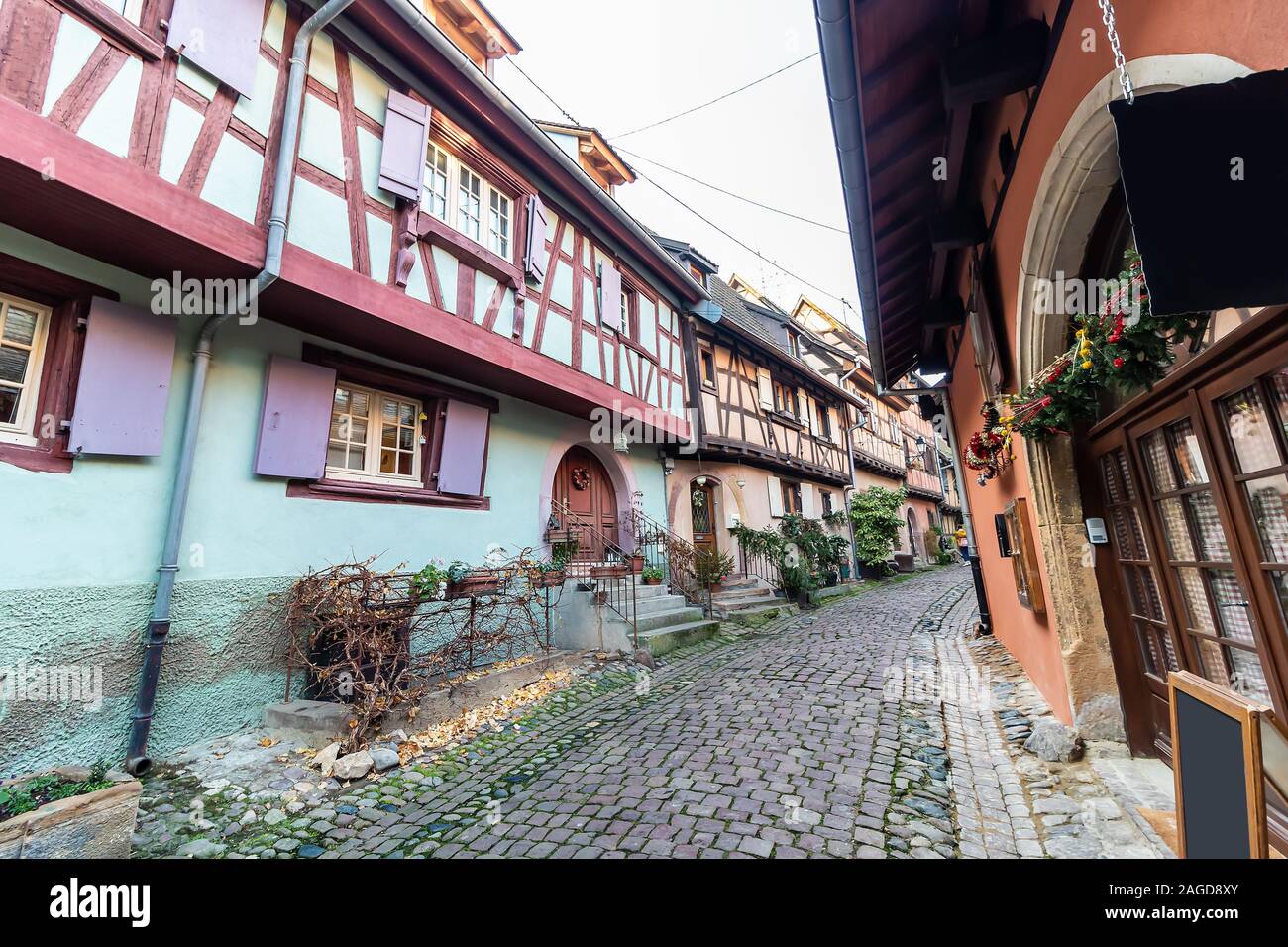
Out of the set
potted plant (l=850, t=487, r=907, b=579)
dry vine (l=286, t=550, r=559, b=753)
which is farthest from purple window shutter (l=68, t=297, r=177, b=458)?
potted plant (l=850, t=487, r=907, b=579)

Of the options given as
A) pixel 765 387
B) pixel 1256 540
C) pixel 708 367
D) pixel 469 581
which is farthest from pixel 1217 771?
pixel 765 387

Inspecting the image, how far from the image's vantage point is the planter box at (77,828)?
2109mm

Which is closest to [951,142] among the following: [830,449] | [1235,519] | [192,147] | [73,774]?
[1235,519]

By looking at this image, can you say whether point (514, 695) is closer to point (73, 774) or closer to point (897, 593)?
point (73, 774)

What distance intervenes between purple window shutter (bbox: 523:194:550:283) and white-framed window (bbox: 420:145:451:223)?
1.00m

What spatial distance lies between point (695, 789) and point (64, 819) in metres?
2.80

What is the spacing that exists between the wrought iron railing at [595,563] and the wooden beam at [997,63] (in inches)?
204

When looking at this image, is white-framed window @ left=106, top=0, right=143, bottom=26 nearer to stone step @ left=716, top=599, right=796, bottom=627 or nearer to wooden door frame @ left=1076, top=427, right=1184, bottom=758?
wooden door frame @ left=1076, top=427, right=1184, bottom=758

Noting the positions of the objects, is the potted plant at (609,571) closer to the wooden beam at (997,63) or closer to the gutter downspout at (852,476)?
the wooden beam at (997,63)

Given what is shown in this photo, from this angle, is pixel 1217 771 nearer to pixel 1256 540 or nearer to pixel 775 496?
pixel 1256 540

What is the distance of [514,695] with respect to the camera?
191 inches

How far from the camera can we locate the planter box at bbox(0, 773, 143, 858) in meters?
2.11

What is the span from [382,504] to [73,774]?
9.42 ft

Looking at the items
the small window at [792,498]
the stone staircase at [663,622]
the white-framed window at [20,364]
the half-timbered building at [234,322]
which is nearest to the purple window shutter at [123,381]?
the half-timbered building at [234,322]
